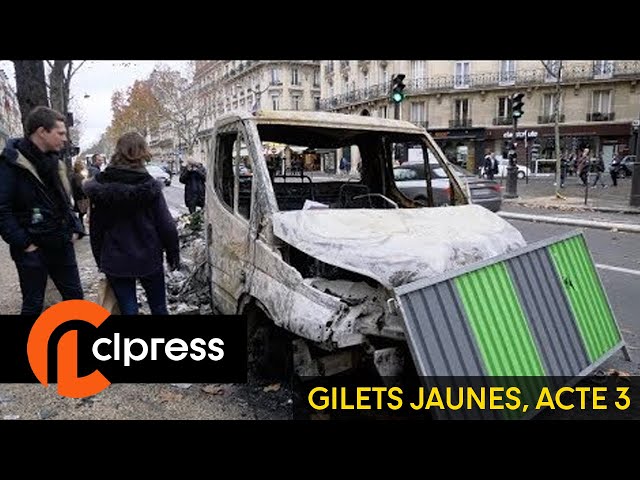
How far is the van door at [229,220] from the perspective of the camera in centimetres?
394

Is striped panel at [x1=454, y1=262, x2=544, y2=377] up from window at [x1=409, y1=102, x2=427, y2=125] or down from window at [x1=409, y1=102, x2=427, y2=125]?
down

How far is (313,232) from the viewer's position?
3.25m

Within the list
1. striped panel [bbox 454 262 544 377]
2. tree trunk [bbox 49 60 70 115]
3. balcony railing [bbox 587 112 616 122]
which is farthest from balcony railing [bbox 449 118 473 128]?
striped panel [bbox 454 262 544 377]

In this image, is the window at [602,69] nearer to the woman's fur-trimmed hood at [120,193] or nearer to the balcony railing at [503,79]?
the balcony railing at [503,79]

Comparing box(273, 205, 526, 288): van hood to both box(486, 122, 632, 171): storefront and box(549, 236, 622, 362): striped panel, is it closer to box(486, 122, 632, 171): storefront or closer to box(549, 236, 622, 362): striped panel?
box(549, 236, 622, 362): striped panel

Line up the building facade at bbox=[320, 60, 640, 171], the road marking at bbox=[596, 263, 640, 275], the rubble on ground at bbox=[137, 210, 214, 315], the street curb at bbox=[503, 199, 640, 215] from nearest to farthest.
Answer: the rubble on ground at bbox=[137, 210, 214, 315], the road marking at bbox=[596, 263, 640, 275], the street curb at bbox=[503, 199, 640, 215], the building facade at bbox=[320, 60, 640, 171]

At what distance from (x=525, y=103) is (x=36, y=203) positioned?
4240cm

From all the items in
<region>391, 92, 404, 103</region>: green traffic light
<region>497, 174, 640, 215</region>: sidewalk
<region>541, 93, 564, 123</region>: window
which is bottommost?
<region>497, 174, 640, 215</region>: sidewalk

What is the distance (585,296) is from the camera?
390 cm

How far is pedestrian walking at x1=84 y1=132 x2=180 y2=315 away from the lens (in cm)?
372

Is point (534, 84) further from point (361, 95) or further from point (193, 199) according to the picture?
point (193, 199)

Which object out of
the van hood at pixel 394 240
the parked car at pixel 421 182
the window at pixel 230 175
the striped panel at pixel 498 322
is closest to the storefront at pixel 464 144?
the parked car at pixel 421 182

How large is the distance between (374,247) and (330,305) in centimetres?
46
